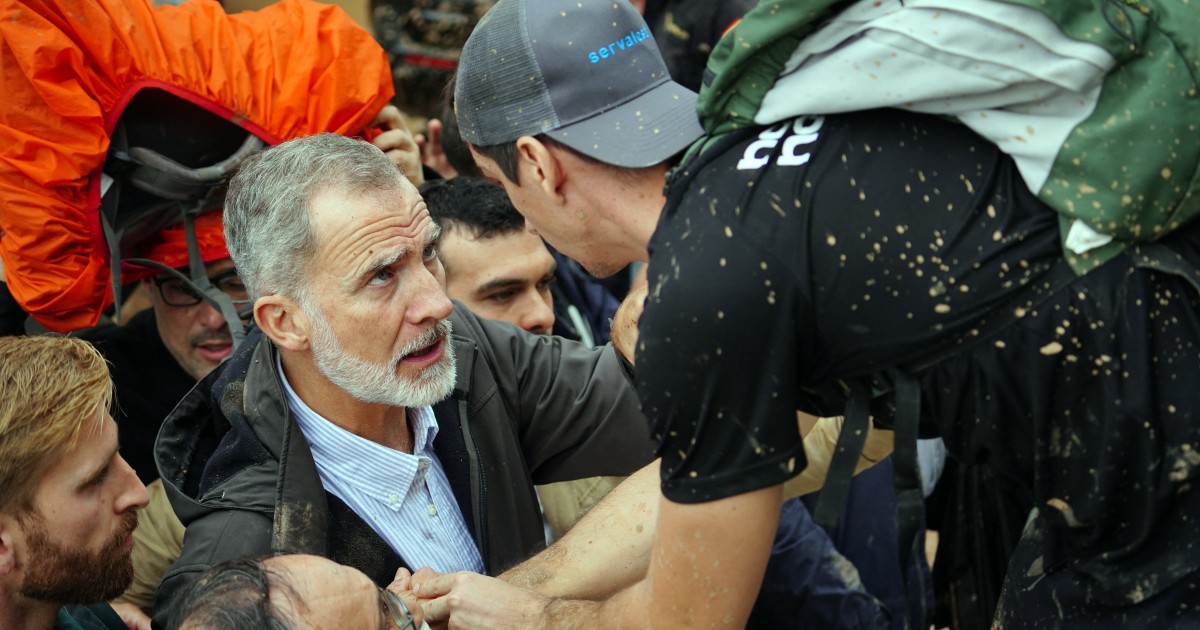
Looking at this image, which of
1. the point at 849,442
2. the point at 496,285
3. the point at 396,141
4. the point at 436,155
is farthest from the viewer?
the point at 436,155

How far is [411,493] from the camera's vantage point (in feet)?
9.52

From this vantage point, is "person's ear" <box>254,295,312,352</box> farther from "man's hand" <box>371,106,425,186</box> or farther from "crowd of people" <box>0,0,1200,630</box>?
"man's hand" <box>371,106,425,186</box>

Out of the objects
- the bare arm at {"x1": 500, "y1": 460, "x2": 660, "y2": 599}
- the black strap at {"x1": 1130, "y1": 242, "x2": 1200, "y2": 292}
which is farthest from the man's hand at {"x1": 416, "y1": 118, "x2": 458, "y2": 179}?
the black strap at {"x1": 1130, "y1": 242, "x2": 1200, "y2": 292}

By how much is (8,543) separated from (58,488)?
5.3 inches

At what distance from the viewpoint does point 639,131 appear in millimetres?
A: 2246

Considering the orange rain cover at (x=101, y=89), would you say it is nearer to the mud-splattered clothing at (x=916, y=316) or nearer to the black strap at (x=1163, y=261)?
the mud-splattered clothing at (x=916, y=316)

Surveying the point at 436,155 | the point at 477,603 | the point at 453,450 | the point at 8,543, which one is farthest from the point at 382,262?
the point at 436,155

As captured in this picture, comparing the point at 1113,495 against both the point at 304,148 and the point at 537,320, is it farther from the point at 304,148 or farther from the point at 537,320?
the point at 537,320

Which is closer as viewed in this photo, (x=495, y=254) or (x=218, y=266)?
(x=218, y=266)

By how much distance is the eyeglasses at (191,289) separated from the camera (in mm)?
3787

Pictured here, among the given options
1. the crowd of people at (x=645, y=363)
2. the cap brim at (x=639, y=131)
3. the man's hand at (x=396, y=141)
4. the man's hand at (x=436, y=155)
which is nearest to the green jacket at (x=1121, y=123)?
the crowd of people at (x=645, y=363)

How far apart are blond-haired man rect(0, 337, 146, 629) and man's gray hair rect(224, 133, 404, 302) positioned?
42 centimetres

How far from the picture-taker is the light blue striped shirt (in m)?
2.83

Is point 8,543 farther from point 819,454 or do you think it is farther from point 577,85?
point 819,454
